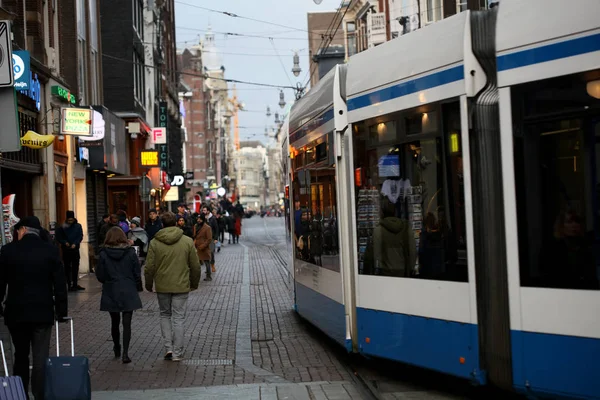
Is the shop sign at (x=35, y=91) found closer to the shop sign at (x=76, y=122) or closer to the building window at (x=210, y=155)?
the shop sign at (x=76, y=122)

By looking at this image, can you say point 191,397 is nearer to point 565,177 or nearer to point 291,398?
point 291,398

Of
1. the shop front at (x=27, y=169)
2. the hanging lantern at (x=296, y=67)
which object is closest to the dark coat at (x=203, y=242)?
the shop front at (x=27, y=169)

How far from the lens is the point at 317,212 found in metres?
11.4

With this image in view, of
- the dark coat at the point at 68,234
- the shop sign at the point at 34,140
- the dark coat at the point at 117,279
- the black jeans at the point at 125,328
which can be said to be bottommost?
the black jeans at the point at 125,328

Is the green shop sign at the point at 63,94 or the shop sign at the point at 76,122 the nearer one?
the shop sign at the point at 76,122

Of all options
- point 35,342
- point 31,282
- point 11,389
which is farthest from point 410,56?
point 11,389

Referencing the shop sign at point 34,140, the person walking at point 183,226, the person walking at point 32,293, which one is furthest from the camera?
the person walking at point 183,226

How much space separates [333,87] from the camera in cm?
996

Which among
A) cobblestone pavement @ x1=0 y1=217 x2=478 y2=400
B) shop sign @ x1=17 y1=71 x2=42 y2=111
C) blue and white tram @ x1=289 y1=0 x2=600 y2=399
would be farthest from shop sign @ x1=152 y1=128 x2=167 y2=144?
blue and white tram @ x1=289 y1=0 x2=600 y2=399

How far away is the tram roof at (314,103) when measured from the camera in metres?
10.4

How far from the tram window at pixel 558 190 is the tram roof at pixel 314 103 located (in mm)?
3418

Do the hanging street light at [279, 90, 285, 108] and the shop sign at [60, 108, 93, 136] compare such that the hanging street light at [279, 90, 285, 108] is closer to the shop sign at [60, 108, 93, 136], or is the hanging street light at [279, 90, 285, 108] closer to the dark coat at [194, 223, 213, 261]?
the shop sign at [60, 108, 93, 136]

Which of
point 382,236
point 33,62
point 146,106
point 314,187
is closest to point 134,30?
point 146,106

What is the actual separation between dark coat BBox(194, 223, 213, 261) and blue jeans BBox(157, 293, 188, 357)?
38.6 feet
